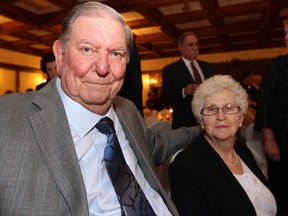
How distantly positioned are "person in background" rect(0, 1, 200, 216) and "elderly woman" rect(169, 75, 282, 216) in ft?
0.84

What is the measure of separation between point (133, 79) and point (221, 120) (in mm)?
569

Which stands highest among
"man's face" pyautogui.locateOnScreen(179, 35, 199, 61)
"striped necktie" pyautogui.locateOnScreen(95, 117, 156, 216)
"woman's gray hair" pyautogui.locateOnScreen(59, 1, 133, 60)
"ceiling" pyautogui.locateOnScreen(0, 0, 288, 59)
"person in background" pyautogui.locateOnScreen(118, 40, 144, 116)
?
"ceiling" pyautogui.locateOnScreen(0, 0, 288, 59)

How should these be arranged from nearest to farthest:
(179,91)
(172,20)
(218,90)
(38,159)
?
(38,159), (218,90), (179,91), (172,20)

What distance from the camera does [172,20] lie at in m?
6.55

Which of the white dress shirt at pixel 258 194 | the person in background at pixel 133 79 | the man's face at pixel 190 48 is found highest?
the man's face at pixel 190 48

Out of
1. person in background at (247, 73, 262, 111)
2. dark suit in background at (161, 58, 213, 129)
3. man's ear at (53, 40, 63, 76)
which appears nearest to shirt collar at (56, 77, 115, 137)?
man's ear at (53, 40, 63, 76)

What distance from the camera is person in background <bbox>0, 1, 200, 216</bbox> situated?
0.91 meters

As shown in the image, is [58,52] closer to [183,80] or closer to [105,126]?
[105,126]

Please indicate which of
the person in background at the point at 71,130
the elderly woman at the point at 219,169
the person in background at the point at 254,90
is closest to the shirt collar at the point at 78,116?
the person in background at the point at 71,130

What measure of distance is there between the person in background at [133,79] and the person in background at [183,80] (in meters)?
1.32

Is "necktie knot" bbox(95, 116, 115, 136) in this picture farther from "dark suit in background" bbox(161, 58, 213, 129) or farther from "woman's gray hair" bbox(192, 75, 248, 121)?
"dark suit in background" bbox(161, 58, 213, 129)

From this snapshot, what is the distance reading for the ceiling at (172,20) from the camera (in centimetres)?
550

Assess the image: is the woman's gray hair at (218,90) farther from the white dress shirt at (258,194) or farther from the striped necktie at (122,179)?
the striped necktie at (122,179)

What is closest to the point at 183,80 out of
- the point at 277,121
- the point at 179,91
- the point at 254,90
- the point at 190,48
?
the point at 179,91
